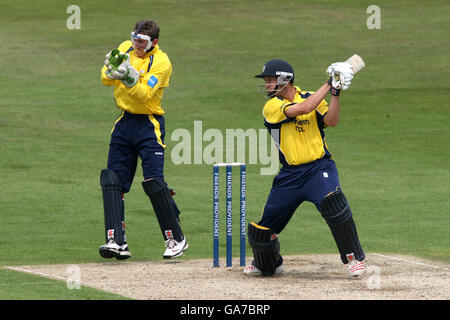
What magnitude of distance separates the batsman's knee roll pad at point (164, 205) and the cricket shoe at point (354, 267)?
6.29ft

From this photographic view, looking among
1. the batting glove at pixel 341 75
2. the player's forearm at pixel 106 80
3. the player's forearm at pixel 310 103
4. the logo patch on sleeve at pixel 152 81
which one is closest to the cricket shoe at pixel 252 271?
the player's forearm at pixel 310 103

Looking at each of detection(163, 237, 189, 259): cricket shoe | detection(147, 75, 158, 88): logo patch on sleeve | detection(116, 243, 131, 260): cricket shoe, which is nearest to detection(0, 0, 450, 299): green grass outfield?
detection(116, 243, 131, 260): cricket shoe

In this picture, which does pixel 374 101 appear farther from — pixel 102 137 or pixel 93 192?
pixel 93 192

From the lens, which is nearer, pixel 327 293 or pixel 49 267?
pixel 327 293

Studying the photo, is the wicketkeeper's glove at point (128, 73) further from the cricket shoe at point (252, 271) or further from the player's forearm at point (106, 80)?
the cricket shoe at point (252, 271)

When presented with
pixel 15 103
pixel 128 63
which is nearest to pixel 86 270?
pixel 128 63

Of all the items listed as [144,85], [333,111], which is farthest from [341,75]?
[144,85]

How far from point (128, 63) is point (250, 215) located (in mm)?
3858

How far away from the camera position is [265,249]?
936cm

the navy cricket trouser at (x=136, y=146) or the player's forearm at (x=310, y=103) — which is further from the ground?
the player's forearm at (x=310, y=103)

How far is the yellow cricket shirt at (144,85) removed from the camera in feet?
32.9

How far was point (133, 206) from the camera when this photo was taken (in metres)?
13.9

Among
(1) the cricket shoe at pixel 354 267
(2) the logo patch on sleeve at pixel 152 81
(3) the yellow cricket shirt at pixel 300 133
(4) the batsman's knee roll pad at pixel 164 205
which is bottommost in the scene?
(1) the cricket shoe at pixel 354 267

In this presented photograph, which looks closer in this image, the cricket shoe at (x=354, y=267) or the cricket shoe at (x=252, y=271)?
the cricket shoe at (x=354, y=267)
